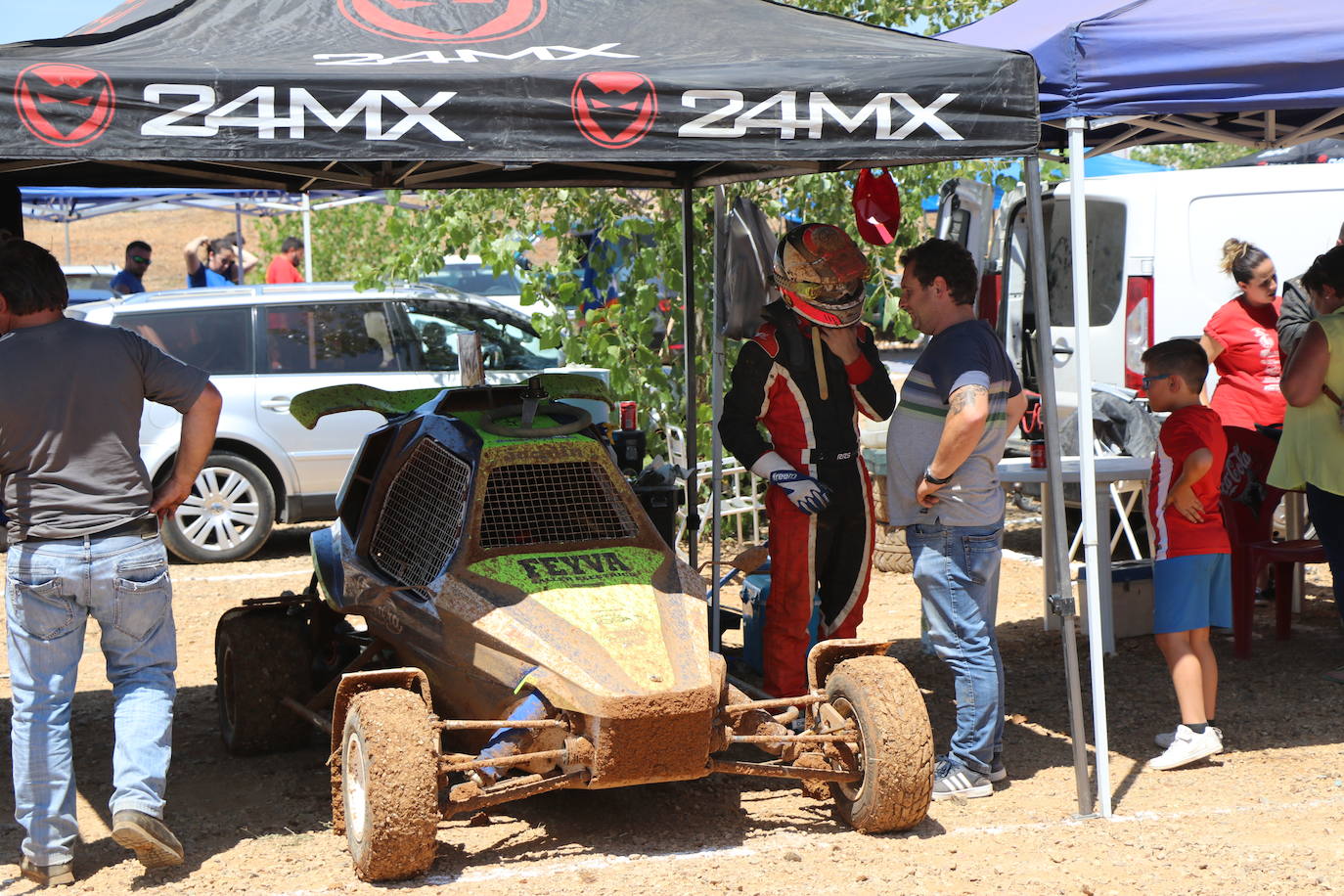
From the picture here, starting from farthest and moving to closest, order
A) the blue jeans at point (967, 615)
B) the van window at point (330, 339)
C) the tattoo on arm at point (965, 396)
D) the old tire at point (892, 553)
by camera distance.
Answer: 1. the van window at point (330, 339)
2. the old tire at point (892, 553)
3. the blue jeans at point (967, 615)
4. the tattoo on arm at point (965, 396)

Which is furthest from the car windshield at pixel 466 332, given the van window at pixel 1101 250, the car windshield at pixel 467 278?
the car windshield at pixel 467 278

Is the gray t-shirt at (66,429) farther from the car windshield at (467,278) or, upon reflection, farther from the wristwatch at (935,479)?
the car windshield at (467,278)

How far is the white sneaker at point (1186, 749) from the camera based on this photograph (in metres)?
5.48

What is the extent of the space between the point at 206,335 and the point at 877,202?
18.1 ft

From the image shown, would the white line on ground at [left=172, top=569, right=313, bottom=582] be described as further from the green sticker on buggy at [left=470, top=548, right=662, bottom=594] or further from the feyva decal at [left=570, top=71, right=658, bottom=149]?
the feyva decal at [left=570, top=71, right=658, bottom=149]

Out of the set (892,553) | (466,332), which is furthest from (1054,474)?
(466,332)

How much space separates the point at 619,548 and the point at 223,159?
1.82 metres

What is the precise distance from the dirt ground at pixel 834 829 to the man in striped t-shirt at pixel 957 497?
0.30m

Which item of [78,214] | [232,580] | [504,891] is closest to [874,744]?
[504,891]

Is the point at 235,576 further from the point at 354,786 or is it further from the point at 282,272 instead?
the point at 282,272

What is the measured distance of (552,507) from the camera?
5.07m

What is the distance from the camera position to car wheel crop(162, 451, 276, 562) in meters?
10.1

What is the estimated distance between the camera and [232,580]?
960cm

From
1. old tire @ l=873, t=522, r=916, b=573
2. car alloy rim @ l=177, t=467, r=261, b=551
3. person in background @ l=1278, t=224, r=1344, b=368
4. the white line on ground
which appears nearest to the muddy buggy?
person in background @ l=1278, t=224, r=1344, b=368
